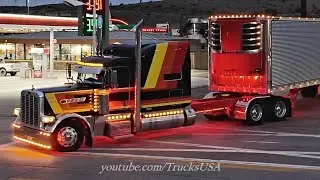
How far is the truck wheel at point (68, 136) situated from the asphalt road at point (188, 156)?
0.83 ft

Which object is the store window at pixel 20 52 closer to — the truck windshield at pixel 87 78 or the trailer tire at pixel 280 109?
the trailer tire at pixel 280 109

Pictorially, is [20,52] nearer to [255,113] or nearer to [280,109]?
[280,109]

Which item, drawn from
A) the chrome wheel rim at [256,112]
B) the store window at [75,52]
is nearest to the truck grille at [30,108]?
the chrome wheel rim at [256,112]

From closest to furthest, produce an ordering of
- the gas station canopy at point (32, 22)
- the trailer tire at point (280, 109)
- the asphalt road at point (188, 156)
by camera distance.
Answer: the asphalt road at point (188, 156) → the trailer tire at point (280, 109) → the gas station canopy at point (32, 22)

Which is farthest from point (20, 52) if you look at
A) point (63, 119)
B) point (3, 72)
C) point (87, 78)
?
point (63, 119)

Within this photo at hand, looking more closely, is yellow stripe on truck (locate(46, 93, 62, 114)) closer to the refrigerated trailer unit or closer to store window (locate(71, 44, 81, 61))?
the refrigerated trailer unit

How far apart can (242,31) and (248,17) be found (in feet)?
1.71

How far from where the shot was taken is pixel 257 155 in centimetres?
1344

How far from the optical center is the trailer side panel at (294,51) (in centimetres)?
1934

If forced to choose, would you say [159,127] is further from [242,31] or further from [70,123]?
[242,31]

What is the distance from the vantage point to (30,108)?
1435 cm

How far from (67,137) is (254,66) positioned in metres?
7.79

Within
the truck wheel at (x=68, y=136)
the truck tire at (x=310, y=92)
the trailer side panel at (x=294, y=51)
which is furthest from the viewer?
the truck tire at (x=310, y=92)

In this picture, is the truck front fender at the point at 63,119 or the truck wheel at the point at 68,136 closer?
the truck front fender at the point at 63,119
